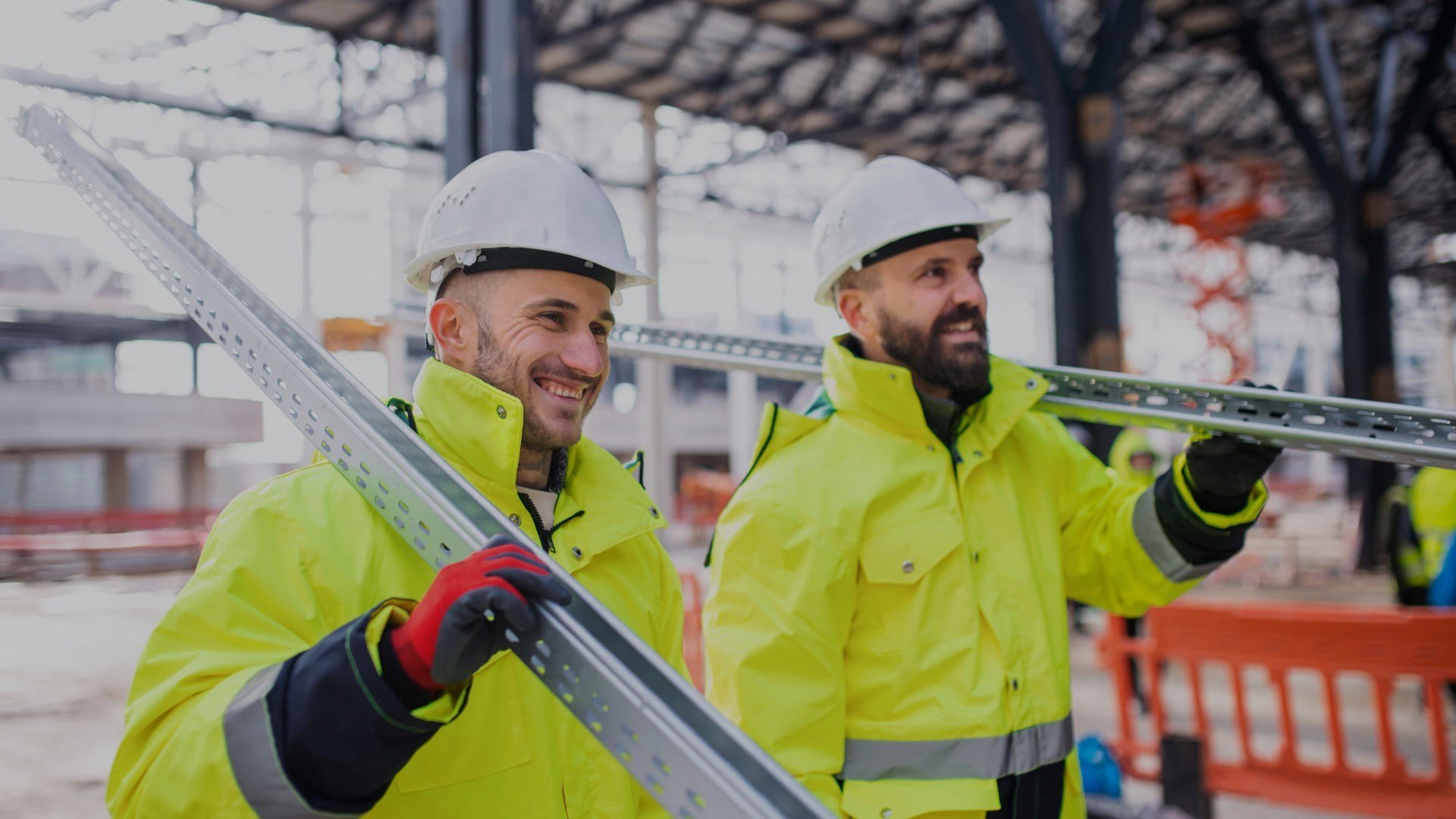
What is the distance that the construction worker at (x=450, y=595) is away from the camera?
1.05 m

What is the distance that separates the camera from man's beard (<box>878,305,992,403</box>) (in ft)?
7.22

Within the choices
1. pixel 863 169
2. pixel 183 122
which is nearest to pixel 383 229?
pixel 183 122

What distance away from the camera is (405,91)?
549 inches

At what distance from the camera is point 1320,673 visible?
4230 mm

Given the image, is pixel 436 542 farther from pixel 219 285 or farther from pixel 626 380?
pixel 626 380

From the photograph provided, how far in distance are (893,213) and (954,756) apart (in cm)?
117

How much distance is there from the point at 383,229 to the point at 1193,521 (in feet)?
59.4

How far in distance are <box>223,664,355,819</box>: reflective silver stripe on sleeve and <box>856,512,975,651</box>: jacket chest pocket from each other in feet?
3.97

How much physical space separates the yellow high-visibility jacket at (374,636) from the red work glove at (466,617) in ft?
0.13

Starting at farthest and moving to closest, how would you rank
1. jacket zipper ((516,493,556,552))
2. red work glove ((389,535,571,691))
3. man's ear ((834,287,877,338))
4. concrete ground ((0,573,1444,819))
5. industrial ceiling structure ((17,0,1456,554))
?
industrial ceiling structure ((17,0,1456,554)), concrete ground ((0,573,1444,819)), man's ear ((834,287,877,338)), jacket zipper ((516,493,556,552)), red work glove ((389,535,571,691))

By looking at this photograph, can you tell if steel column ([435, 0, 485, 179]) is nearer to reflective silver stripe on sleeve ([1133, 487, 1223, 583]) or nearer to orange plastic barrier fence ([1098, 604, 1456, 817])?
reflective silver stripe on sleeve ([1133, 487, 1223, 583])

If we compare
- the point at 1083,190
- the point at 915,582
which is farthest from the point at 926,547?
the point at 1083,190

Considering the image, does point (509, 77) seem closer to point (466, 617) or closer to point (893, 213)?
point (893, 213)

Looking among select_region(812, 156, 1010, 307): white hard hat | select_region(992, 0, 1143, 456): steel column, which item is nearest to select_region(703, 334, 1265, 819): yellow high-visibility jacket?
select_region(812, 156, 1010, 307): white hard hat
